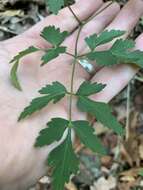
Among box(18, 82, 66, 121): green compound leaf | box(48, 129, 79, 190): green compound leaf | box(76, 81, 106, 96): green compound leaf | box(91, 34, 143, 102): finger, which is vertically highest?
box(91, 34, 143, 102): finger

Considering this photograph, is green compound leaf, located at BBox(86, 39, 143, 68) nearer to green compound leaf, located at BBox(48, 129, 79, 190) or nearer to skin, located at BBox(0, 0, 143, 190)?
skin, located at BBox(0, 0, 143, 190)

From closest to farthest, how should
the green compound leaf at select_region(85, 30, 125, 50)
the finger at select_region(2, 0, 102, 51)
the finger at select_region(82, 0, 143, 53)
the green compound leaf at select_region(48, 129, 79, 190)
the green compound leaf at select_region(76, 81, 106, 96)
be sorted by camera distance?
the green compound leaf at select_region(48, 129, 79, 190) → the green compound leaf at select_region(76, 81, 106, 96) → the green compound leaf at select_region(85, 30, 125, 50) → the finger at select_region(82, 0, 143, 53) → the finger at select_region(2, 0, 102, 51)

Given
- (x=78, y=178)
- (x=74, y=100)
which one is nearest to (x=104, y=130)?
(x=78, y=178)

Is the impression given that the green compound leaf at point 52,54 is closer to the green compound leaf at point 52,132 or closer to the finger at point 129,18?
the green compound leaf at point 52,132

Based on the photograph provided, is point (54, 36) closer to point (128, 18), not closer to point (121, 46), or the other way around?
point (121, 46)

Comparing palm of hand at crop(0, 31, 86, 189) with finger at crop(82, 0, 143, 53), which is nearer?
palm of hand at crop(0, 31, 86, 189)

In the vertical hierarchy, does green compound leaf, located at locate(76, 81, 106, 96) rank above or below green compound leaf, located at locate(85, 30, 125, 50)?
below

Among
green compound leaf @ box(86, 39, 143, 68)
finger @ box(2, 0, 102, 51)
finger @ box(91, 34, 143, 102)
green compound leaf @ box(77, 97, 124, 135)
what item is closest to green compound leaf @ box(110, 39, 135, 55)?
green compound leaf @ box(86, 39, 143, 68)

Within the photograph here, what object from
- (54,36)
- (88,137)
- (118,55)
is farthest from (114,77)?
(88,137)
